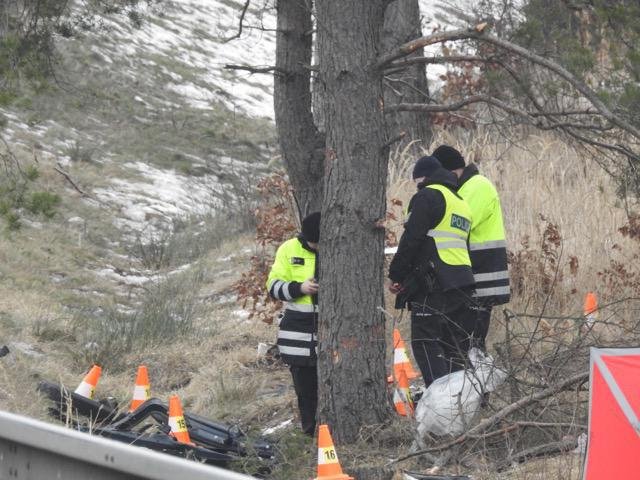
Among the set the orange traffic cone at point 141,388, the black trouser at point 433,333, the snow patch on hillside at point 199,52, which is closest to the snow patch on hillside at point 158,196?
the snow patch on hillside at point 199,52

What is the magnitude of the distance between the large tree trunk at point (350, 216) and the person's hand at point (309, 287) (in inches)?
5.7

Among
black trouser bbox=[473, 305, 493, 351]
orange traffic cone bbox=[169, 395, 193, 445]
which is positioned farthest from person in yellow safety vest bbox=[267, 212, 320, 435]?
black trouser bbox=[473, 305, 493, 351]

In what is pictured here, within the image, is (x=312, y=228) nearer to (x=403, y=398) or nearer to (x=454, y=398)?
(x=403, y=398)

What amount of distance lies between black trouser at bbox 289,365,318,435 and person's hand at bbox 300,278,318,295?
64 cm

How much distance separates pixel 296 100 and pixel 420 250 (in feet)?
7.46

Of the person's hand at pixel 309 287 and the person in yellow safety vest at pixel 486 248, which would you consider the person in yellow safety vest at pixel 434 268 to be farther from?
the person's hand at pixel 309 287

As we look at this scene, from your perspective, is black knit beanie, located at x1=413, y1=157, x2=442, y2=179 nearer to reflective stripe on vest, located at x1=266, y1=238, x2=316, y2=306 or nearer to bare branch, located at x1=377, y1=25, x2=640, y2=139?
bare branch, located at x1=377, y1=25, x2=640, y2=139

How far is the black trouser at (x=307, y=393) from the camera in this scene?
7.65 m

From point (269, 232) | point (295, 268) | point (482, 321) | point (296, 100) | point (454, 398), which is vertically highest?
point (296, 100)

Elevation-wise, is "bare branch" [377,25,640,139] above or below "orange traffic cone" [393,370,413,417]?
above

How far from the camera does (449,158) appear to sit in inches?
311

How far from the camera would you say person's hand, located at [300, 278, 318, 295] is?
23.7 feet

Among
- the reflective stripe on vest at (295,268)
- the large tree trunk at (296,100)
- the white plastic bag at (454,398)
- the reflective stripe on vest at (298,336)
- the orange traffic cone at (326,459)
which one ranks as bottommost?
the orange traffic cone at (326,459)

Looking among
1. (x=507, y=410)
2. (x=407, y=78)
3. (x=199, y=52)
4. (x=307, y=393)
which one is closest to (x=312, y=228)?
(x=307, y=393)
